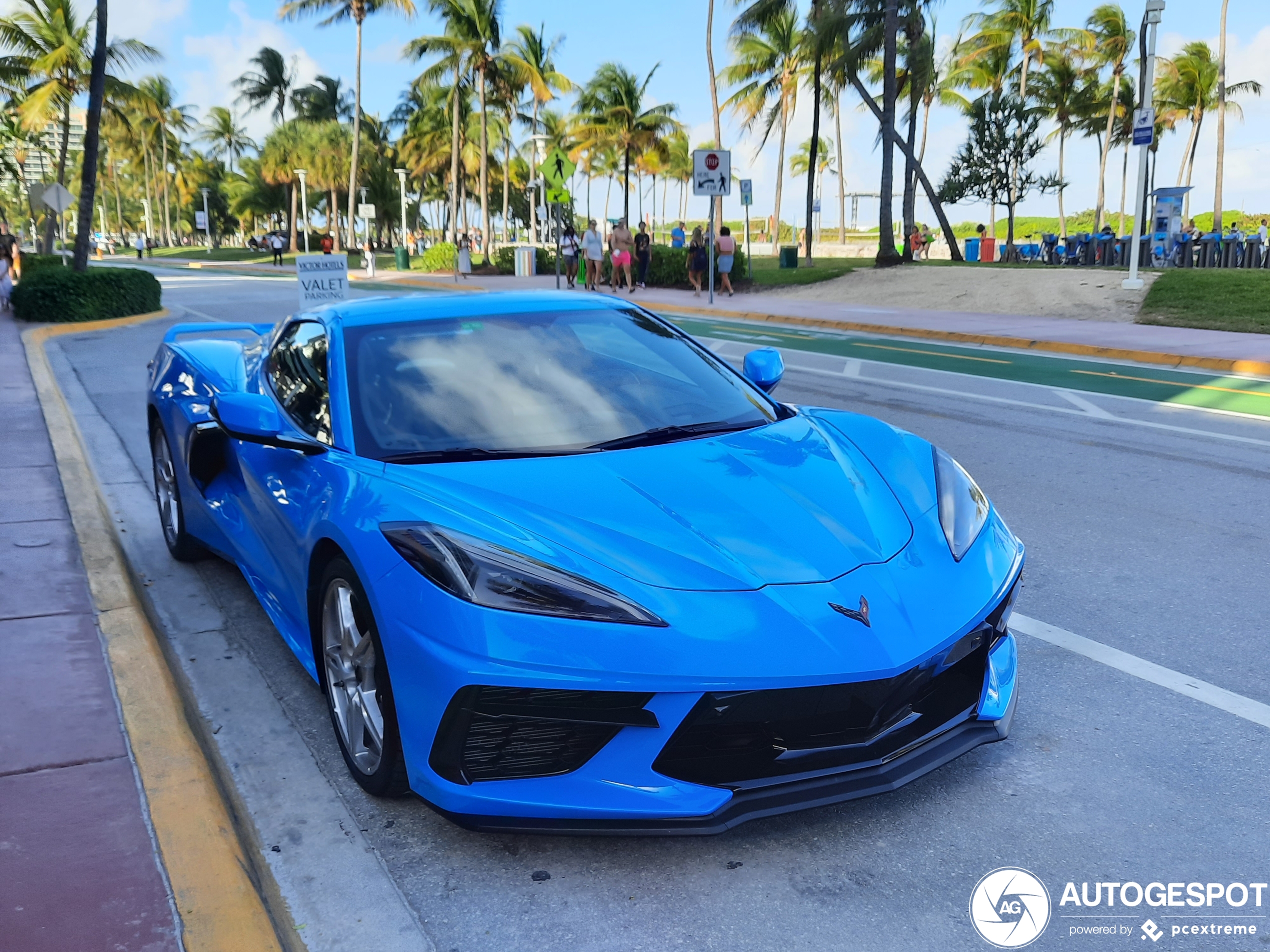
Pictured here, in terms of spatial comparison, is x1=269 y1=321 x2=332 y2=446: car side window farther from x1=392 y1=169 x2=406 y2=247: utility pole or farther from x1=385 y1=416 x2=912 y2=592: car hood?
x1=392 y1=169 x2=406 y2=247: utility pole

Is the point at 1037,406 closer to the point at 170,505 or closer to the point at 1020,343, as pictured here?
the point at 1020,343

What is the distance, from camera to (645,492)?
3.03m

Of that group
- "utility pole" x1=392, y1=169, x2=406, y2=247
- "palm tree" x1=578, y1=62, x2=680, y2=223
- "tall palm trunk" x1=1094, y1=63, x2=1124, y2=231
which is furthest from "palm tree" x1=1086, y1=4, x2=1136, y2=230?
"utility pole" x1=392, y1=169, x2=406, y2=247

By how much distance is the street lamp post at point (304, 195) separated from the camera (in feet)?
204

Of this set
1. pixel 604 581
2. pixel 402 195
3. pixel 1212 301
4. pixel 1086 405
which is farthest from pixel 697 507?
pixel 402 195

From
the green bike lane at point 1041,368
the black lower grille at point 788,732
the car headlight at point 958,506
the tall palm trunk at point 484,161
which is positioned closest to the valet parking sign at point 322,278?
the green bike lane at point 1041,368

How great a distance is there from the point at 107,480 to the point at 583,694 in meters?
5.92

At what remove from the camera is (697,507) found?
2.96m

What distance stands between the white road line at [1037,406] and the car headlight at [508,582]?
7.14 meters

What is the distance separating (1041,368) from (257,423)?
1153cm

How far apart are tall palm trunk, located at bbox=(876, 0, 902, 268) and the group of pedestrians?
4.00 m

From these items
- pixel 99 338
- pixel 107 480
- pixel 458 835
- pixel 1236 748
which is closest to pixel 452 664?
pixel 458 835

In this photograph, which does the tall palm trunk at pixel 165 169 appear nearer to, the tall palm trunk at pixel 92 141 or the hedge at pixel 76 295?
the tall palm trunk at pixel 92 141

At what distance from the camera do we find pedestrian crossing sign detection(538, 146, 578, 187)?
948 inches
